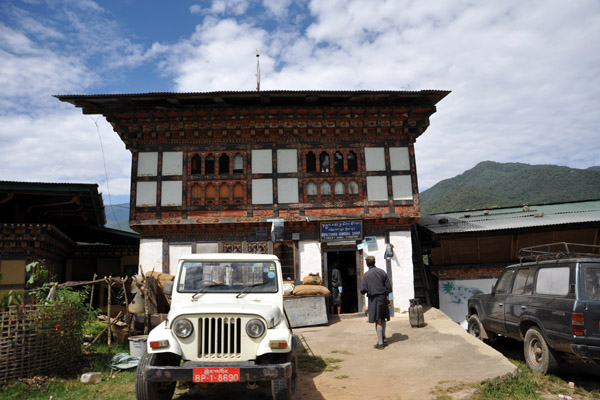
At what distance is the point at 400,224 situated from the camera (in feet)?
47.8

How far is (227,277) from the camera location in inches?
256

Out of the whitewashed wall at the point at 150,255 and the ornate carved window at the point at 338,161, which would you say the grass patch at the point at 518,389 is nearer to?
the ornate carved window at the point at 338,161

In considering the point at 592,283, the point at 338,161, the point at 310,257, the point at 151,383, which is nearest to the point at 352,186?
the point at 338,161

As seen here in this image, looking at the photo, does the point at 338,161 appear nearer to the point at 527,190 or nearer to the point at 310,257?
the point at 310,257

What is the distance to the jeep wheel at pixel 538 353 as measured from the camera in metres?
7.05

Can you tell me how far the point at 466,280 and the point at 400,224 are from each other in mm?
4021

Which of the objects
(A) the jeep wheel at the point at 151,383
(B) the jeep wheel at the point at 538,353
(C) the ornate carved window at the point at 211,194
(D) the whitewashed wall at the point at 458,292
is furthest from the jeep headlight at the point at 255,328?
(D) the whitewashed wall at the point at 458,292

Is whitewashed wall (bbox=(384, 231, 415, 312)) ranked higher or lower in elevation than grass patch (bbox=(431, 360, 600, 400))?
higher

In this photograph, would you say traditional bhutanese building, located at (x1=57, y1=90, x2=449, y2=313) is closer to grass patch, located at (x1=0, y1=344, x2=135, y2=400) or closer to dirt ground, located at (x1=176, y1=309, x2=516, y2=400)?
dirt ground, located at (x1=176, y1=309, x2=516, y2=400)

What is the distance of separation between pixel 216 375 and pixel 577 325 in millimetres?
5697

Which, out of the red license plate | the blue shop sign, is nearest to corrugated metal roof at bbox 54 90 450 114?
the blue shop sign

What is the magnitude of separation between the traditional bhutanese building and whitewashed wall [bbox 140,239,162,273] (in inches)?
1.4

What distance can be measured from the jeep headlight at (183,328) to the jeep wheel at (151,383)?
1.24ft

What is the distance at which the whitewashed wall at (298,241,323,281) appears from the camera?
46.4ft
